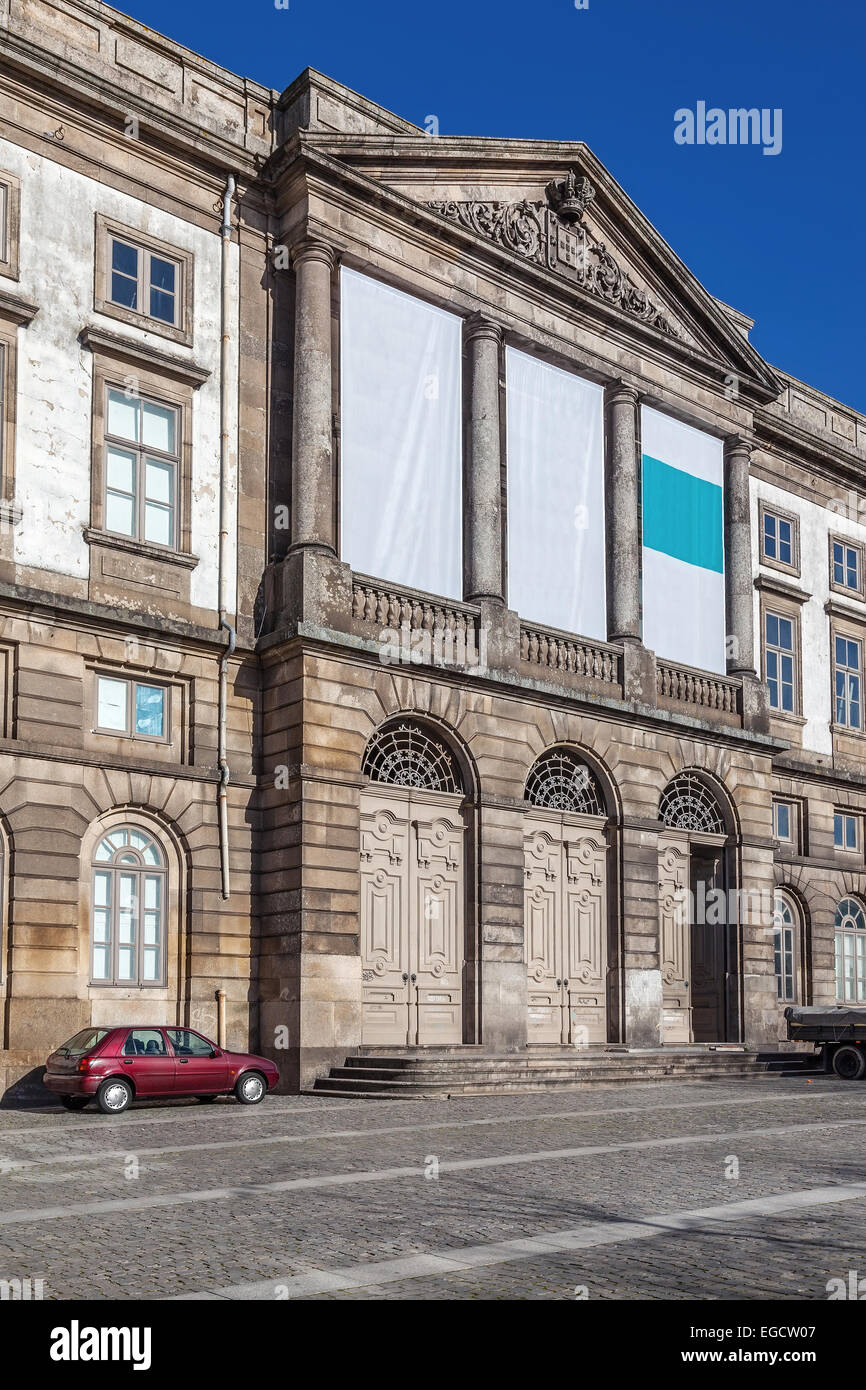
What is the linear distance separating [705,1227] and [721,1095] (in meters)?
12.6

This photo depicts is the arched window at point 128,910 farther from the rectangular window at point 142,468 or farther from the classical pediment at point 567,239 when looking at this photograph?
the classical pediment at point 567,239

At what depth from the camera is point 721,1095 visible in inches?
869

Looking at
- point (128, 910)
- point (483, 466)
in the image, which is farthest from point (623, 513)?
point (128, 910)

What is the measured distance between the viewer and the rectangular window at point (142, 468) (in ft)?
75.9

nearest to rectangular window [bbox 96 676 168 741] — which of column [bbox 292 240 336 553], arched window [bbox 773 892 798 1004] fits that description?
column [bbox 292 240 336 553]

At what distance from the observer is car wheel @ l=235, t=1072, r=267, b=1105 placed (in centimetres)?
2033

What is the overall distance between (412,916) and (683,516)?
36.2 ft

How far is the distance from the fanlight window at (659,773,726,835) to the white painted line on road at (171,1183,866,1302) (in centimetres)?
1797

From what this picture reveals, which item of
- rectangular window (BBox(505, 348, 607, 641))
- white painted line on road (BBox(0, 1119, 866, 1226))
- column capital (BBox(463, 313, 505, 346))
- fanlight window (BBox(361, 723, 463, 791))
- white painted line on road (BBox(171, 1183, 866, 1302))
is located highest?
column capital (BBox(463, 313, 505, 346))

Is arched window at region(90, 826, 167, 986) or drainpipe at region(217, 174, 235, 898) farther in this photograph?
drainpipe at region(217, 174, 235, 898)

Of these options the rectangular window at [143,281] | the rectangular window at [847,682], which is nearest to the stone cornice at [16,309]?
the rectangular window at [143,281]

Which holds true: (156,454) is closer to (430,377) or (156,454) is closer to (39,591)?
(39,591)

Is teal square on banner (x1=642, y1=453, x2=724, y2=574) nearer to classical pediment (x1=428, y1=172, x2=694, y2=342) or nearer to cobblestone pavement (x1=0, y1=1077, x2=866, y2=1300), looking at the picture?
classical pediment (x1=428, y1=172, x2=694, y2=342)

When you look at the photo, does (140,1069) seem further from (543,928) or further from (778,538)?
(778,538)
